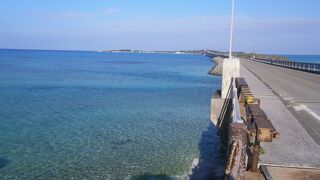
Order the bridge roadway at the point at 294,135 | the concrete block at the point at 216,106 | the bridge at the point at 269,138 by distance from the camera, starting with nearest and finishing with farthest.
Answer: the bridge at the point at 269,138 < the bridge roadway at the point at 294,135 < the concrete block at the point at 216,106

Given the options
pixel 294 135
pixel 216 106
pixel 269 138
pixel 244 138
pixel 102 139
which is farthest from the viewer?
pixel 102 139

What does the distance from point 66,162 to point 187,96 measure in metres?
20.9

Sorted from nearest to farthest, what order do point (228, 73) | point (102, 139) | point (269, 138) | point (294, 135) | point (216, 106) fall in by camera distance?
point (269, 138) < point (294, 135) < point (216, 106) < point (228, 73) < point (102, 139)

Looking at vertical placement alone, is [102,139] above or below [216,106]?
below

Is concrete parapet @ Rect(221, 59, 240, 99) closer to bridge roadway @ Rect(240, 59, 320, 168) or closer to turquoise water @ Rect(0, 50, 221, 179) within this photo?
bridge roadway @ Rect(240, 59, 320, 168)

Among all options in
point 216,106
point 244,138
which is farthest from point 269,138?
point 216,106

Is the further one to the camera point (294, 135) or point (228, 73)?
point (228, 73)

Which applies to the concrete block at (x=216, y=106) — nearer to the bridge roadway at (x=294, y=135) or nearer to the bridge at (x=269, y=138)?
the bridge at (x=269, y=138)

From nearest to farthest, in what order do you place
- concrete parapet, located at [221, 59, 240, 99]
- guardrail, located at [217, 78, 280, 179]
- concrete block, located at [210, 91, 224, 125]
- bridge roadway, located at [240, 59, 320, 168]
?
guardrail, located at [217, 78, 280, 179]
bridge roadway, located at [240, 59, 320, 168]
concrete block, located at [210, 91, 224, 125]
concrete parapet, located at [221, 59, 240, 99]

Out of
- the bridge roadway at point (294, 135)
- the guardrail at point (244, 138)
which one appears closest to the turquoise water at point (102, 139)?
the bridge roadway at point (294, 135)

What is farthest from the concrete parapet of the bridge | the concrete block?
the concrete block

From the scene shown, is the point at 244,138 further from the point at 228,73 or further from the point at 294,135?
the point at 228,73

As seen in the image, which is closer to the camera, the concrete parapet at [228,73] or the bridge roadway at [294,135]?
the bridge roadway at [294,135]

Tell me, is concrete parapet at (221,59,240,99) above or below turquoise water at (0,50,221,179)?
above
